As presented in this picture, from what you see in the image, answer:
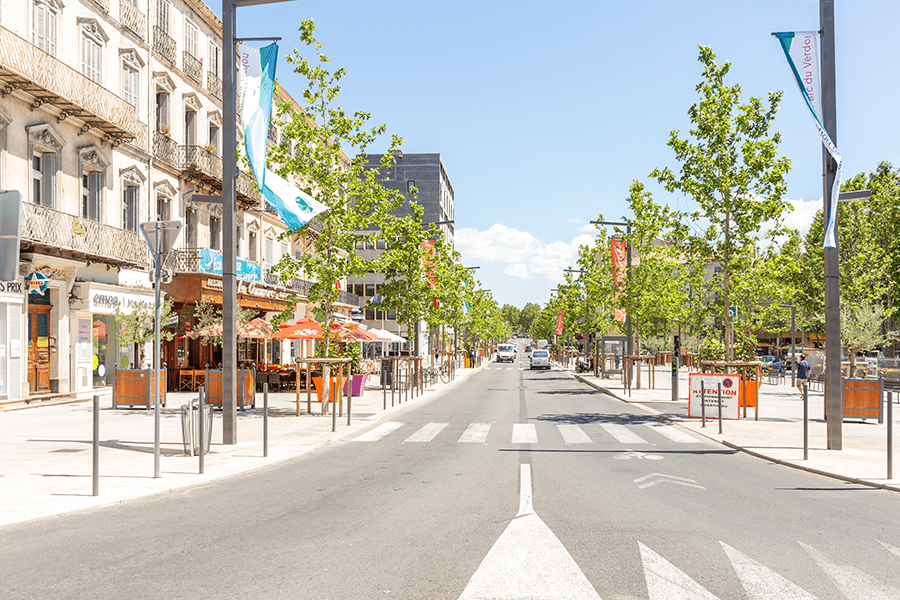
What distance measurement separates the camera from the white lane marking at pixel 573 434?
1436 cm

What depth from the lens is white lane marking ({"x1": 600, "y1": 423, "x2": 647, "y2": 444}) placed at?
47.0 ft

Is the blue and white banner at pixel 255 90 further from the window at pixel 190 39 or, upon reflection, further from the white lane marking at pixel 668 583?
the window at pixel 190 39

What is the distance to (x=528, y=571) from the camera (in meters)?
5.67

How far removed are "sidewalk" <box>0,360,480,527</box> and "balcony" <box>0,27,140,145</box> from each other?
27.9ft

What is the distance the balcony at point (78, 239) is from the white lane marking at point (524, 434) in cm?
1328

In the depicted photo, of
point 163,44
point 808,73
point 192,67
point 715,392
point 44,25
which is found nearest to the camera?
point 808,73

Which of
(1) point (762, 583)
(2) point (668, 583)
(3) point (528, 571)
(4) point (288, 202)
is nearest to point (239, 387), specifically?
(4) point (288, 202)

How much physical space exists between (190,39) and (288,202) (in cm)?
1917

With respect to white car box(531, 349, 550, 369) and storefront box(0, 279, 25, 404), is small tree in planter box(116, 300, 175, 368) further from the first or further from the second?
white car box(531, 349, 550, 369)

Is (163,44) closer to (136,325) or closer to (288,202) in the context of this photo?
(136,325)

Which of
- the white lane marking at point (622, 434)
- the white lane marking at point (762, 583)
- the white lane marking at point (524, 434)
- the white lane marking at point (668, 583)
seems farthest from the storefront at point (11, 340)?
the white lane marking at point (762, 583)

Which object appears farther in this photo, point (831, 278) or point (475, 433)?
point (475, 433)

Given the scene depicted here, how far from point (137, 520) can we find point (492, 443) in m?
7.65

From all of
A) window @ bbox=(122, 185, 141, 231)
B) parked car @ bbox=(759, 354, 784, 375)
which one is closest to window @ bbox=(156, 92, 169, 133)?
window @ bbox=(122, 185, 141, 231)
